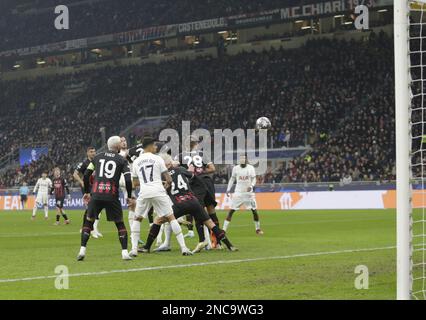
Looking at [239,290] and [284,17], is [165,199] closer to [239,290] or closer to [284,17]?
[239,290]

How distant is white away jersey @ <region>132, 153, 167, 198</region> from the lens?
14.6 m

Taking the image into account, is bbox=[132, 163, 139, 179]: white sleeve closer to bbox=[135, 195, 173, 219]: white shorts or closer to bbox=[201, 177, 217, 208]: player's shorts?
bbox=[135, 195, 173, 219]: white shorts

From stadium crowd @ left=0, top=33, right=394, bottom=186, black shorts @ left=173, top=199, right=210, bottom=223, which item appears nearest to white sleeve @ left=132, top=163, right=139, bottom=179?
black shorts @ left=173, top=199, right=210, bottom=223

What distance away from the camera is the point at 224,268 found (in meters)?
12.6

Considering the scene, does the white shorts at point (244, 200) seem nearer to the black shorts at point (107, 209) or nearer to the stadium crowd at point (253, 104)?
the black shorts at point (107, 209)

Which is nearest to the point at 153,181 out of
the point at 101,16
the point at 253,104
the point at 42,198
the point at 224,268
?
the point at 224,268

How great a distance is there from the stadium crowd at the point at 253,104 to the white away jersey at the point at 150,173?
994 inches

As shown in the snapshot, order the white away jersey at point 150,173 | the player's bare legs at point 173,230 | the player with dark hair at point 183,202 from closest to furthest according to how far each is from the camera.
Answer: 1. the white away jersey at point 150,173
2. the player's bare legs at point 173,230
3. the player with dark hair at point 183,202

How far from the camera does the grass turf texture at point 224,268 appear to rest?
9.74 meters

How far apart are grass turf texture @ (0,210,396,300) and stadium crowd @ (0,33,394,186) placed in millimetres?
20854

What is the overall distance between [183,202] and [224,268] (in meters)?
3.01

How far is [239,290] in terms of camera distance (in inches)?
389

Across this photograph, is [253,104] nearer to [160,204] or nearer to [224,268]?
[160,204]

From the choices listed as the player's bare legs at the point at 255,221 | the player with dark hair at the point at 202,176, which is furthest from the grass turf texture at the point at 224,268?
the player with dark hair at the point at 202,176
